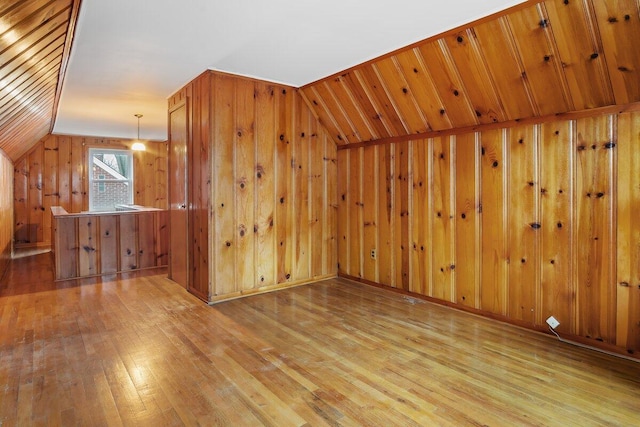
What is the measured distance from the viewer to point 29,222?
24.4 feet

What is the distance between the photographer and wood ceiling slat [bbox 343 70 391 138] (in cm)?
377

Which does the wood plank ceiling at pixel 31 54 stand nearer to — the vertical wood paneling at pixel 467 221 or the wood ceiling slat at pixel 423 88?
the wood ceiling slat at pixel 423 88

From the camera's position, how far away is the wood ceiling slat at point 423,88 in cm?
321

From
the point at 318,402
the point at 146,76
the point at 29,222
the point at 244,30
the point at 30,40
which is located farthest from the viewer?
the point at 29,222

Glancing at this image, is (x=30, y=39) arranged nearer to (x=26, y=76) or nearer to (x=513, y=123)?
(x=26, y=76)

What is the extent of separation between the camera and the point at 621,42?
2238 mm

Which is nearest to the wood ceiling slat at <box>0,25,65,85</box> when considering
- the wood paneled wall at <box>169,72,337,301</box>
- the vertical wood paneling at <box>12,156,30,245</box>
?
the wood paneled wall at <box>169,72,337,301</box>

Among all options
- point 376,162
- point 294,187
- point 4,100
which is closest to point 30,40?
point 4,100

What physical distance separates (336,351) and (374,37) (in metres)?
2.49

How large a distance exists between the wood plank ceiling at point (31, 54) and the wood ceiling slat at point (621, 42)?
328cm

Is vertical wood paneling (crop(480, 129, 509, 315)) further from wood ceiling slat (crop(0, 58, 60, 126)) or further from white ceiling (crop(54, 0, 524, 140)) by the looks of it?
wood ceiling slat (crop(0, 58, 60, 126))

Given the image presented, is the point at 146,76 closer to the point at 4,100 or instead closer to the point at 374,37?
the point at 4,100

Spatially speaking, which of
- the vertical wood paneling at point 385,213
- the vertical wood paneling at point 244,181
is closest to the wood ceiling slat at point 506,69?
the vertical wood paneling at point 385,213

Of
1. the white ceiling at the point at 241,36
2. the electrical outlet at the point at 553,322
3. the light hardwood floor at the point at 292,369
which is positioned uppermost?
the white ceiling at the point at 241,36
